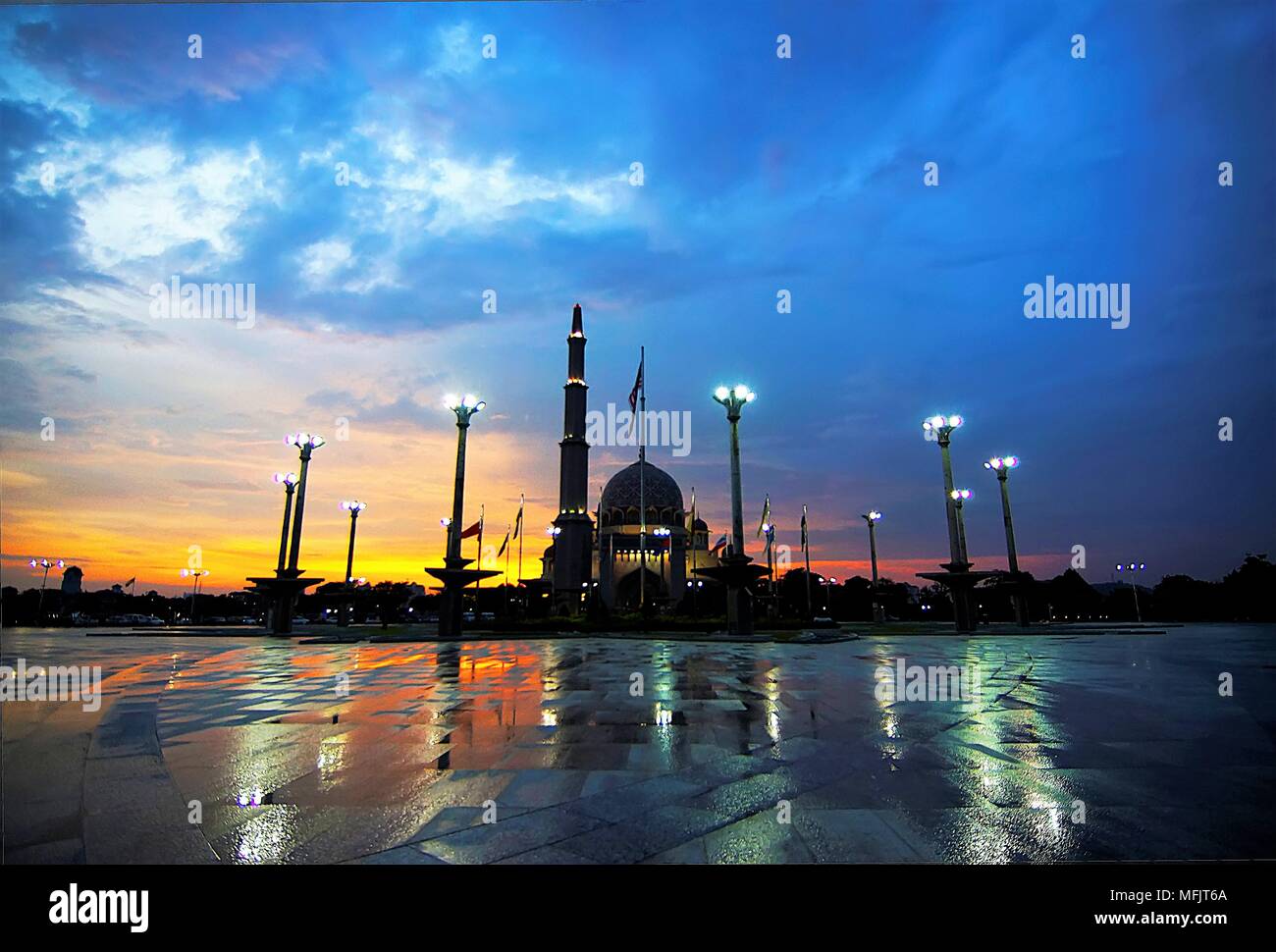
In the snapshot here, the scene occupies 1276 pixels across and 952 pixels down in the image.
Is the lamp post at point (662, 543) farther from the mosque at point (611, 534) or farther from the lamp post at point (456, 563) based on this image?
the lamp post at point (456, 563)

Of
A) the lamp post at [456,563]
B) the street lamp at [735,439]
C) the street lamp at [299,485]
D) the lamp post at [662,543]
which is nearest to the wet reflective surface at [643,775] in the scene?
the lamp post at [456,563]

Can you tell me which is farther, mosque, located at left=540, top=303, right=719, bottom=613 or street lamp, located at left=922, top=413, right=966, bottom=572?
mosque, located at left=540, top=303, right=719, bottom=613

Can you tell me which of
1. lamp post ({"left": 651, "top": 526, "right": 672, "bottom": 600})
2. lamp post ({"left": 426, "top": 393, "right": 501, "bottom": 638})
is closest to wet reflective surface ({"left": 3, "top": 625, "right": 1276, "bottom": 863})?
lamp post ({"left": 426, "top": 393, "right": 501, "bottom": 638})

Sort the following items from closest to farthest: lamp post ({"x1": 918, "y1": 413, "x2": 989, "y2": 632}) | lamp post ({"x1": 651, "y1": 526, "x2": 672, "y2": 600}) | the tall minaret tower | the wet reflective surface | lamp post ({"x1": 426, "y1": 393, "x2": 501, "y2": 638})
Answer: the wet reflective surface
lamp post ({"x1": 426, "y1": 393, "x2": 501, "y2": 638})
lamp post ({"x1": 918, "y1": 413, "x2": 989, "y2": 632})
the tall minaret tower
lamp post ({"x1": 651, "y1": 526, "x2": 672, "y2": 600})

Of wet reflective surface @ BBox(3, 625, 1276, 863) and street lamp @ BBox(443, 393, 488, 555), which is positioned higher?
street lamp @ BBox(443, 393, 488, 555)

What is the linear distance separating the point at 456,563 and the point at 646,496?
67714 mm

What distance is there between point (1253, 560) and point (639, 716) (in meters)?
105

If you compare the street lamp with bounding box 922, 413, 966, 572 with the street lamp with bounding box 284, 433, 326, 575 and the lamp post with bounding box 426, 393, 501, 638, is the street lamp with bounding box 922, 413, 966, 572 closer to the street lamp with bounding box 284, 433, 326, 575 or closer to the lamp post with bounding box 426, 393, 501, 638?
the lamp post with bounding box 426, 393, 501, 638

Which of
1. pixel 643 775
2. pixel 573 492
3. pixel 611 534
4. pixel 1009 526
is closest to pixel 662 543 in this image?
pixel 611 534

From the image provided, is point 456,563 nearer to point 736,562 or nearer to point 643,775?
point 736,562

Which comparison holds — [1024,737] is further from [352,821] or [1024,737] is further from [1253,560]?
[1253,560]

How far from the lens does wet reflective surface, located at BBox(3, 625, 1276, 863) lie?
3811 mm

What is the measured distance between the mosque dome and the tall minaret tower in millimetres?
16718

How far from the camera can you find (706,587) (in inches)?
3516
